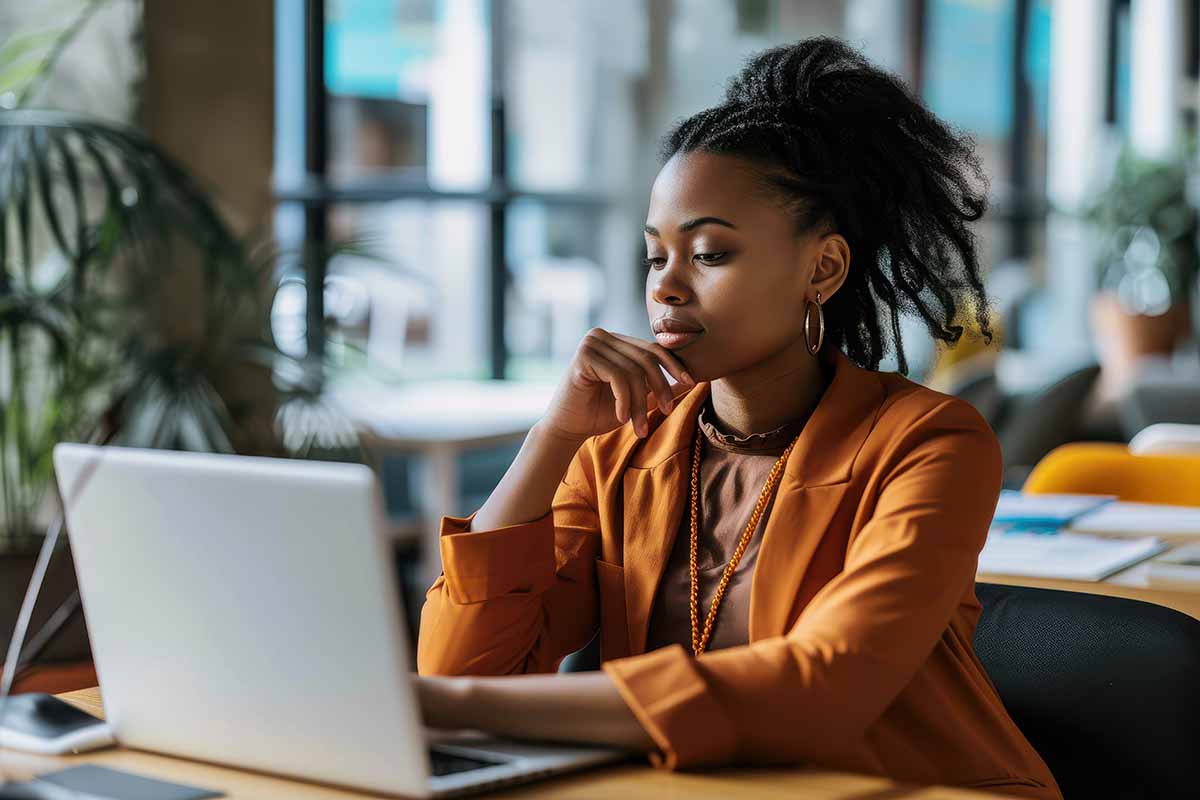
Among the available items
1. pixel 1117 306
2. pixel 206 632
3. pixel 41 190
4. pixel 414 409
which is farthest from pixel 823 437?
pixel 1117 306

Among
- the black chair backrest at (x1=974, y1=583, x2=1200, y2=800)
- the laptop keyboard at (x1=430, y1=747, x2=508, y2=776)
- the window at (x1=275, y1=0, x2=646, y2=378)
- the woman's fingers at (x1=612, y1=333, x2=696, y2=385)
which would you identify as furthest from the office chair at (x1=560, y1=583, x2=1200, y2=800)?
the window at (x1=275, y1=0, x2=646, y2=378)

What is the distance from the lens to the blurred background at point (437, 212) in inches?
123

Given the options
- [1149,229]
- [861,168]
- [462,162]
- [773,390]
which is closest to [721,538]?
[773,390]

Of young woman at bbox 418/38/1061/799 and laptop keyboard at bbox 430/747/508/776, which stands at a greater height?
young woman at bbox 418/38/1061/799

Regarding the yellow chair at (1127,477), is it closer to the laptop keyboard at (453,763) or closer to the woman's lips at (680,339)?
the woman's lips at (680,339)

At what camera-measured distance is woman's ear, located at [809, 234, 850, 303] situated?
5.28 ft

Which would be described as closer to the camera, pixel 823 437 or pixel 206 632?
pixel 206 632

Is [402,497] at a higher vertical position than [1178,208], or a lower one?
lower

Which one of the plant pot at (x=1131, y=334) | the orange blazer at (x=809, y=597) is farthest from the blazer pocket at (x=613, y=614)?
the plant pot at (x=1131, y=334)

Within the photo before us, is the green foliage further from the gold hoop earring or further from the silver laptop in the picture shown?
the silver laptop

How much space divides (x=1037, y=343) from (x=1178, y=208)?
1.43 metres

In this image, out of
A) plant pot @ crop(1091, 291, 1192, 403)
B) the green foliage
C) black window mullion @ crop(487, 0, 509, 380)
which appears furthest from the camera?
the green foliage

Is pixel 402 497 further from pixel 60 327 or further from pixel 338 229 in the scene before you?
pixel 60 327

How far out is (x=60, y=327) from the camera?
2.96 meters
